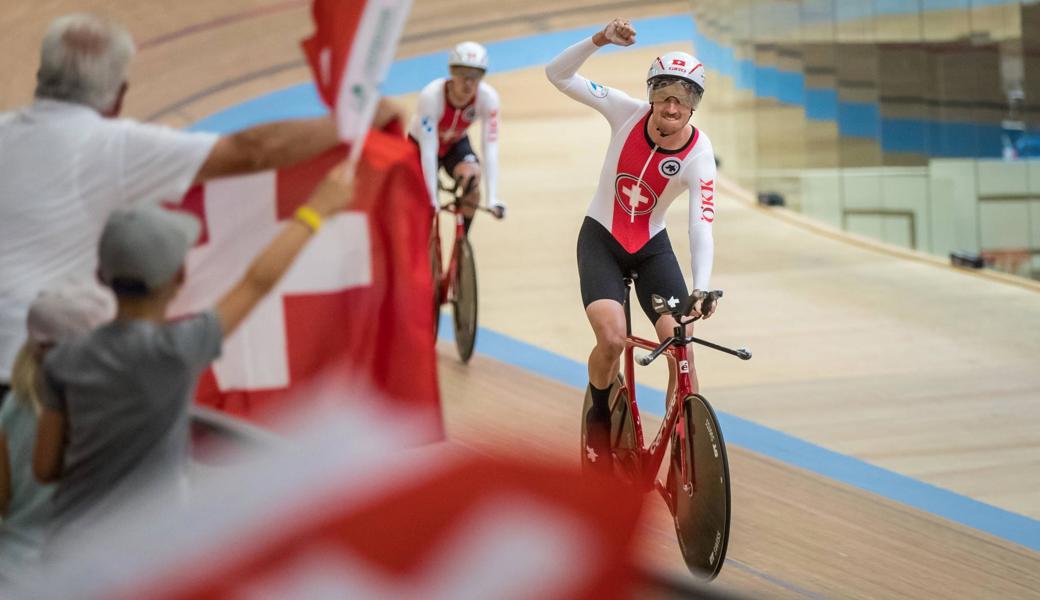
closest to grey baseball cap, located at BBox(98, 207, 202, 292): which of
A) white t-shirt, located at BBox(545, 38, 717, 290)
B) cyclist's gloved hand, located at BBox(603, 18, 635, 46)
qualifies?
cyclist's gloved hand, located at BBox(603, 18, 635, 46)

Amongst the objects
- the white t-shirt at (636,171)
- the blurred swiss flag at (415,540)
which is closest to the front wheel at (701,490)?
the white t-shirt at (636,171)

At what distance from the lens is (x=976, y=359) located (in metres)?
8.14

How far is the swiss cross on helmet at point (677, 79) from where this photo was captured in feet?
14.6

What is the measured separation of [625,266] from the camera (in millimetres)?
4879

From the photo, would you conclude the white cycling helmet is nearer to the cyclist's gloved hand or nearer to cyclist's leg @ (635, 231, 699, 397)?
cyclist's leg @ (635, 231, 699, 397)

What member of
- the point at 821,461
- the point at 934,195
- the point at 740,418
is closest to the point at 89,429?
the point at 821,461

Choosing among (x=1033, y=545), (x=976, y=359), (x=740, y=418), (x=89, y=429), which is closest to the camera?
(x=89, y=429)

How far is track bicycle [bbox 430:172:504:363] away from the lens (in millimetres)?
7152

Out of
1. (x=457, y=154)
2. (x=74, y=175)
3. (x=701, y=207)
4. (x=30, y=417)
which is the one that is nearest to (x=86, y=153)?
(x=74, y=175)

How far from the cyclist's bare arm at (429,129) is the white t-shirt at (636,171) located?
78.8 inches

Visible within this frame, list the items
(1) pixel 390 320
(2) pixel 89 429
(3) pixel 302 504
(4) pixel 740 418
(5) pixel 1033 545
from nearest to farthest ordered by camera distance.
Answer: (3) pixel 302 504
(2) pixel 89 429
(1) pixel 390 320
(5) pixel 1033 545
(4) pixel 740 418

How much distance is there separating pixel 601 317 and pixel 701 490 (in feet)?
2.15

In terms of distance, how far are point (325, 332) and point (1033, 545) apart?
11.9 feet

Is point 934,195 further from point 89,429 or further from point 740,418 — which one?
point 89,429
